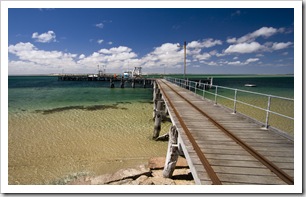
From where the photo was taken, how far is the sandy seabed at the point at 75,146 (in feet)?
24.7

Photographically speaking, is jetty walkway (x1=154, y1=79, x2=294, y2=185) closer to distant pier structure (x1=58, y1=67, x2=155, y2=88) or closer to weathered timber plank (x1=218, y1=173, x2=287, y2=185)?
Result: weathered timber plank (x1=218, y1=173, x2=287, y2=185)

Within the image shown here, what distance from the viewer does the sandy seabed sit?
24.7 feet

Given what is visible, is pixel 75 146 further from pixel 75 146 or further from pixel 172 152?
pixel 172 152

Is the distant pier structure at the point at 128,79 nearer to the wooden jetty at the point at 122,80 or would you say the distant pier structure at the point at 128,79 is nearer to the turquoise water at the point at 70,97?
the wooden jetty at the point at 122,80

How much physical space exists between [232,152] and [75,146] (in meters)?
7.92

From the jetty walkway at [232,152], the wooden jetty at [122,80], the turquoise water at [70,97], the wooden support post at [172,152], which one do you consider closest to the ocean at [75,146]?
the wooden support post at [172,152]

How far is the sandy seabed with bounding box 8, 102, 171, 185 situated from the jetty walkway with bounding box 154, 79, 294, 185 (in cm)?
318

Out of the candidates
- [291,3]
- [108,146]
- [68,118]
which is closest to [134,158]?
[108,146]

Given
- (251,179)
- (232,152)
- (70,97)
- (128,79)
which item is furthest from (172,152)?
(128,79)

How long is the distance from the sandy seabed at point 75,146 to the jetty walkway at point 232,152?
318 cm

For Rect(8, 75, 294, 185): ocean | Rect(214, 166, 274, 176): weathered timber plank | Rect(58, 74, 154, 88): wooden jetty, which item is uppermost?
Rect(58, 74, 154, 88): wooden jetty

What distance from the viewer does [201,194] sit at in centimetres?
315

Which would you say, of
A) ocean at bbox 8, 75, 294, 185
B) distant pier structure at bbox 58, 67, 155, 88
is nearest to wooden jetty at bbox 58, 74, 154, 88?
distant pier structure at bbox 58, 67, 155, 88

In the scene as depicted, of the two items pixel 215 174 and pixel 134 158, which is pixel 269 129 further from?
pixel 134 158
